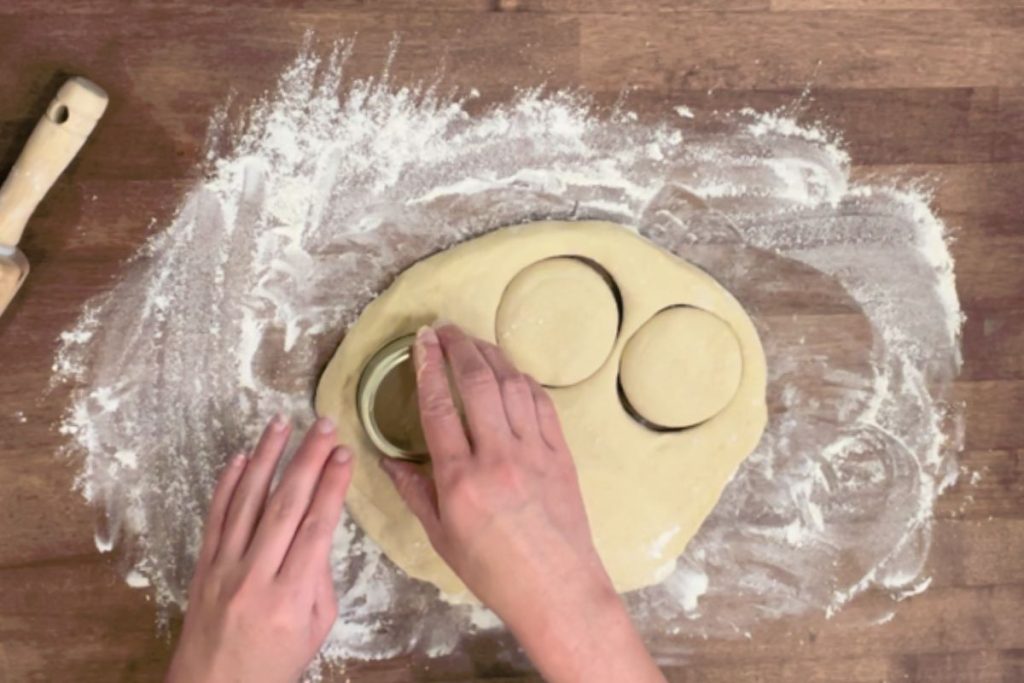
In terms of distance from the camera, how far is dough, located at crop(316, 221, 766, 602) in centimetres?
92

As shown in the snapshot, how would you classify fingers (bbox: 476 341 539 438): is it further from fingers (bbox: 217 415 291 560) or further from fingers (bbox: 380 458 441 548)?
fingers (bbox: 217 415 291 560)

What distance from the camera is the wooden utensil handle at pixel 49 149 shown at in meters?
0.83

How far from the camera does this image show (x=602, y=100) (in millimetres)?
934

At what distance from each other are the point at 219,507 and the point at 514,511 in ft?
0.91

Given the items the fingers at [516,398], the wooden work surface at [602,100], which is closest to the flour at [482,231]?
the wooden work surface at [602,100]

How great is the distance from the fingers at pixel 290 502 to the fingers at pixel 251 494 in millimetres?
13

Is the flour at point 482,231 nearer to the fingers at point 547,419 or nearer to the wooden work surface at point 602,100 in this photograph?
the wooden work surface at point 602,100

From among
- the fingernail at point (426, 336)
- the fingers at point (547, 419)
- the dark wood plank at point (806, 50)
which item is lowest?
the fingers at point (547, 419)

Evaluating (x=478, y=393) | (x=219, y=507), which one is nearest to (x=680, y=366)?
(x=478, y=393)

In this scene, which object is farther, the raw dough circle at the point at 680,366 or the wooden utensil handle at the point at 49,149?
the raw dough circle at the point at 680,366

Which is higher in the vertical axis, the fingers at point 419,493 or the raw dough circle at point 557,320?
the raw dough circle at point 557,320

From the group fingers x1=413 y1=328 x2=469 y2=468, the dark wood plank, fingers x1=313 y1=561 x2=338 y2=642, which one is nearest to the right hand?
fingers x1=413 y1=328 x2=469 y2=468

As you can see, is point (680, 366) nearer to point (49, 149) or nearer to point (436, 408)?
point (436, 408)

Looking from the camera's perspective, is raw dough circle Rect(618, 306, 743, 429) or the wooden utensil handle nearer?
the wooden utensil handle
